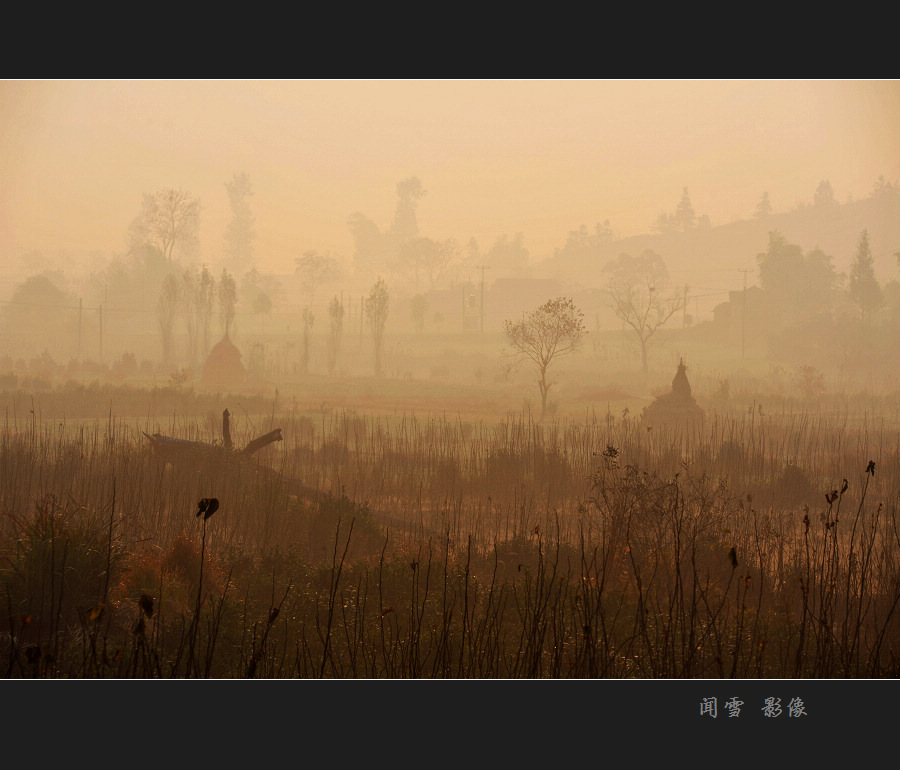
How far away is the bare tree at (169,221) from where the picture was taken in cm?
4156

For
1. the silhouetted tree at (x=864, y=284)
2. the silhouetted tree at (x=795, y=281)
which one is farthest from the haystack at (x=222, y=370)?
the silhouetted tree at (x=795, y=281)

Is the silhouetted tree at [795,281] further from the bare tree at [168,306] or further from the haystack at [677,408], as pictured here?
the bare tree at [168,306]

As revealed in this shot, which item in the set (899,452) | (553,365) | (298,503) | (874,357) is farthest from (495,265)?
(298,503)

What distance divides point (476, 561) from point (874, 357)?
120ft

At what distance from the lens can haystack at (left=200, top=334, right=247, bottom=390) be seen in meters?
29.1

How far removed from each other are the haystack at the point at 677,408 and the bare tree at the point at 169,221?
32.2 metres

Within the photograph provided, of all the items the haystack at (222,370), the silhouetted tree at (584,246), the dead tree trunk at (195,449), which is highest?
the silhouetted tree at (584,246)

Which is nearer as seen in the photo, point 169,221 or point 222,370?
point 222,370

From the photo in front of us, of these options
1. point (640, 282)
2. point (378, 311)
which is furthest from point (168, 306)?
point (640, 282)

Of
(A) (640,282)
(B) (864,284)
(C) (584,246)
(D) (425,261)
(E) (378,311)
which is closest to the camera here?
(E) (378,311)

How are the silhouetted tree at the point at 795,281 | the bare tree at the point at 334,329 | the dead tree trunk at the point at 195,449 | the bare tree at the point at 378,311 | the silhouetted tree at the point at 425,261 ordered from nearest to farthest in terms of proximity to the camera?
the dead tree trunk at the point at 195,449
the bare tree at the point at 378,311
the bare tree at the point at 334,329
the silhouetted tree at the point at 795,281
the silhouetted tree at the point at 425,261

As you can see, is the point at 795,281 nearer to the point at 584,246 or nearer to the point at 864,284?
the point at 864,284

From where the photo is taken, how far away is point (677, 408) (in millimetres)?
17547

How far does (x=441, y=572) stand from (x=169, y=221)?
3974 centimetres
